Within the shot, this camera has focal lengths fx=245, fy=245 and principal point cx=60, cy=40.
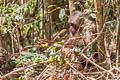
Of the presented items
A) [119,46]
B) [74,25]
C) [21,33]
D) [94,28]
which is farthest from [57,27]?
[119,46]

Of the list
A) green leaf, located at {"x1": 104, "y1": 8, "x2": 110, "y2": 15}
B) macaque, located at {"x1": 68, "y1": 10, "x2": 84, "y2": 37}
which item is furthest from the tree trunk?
macaque, located at {"x1": 68, "y1": 10, "x2": 84, "y2": 37}

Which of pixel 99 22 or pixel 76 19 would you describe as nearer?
pixel 99 22

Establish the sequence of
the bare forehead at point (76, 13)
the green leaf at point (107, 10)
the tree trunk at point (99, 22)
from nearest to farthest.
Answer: the tree trunk at point (99, 22)
the green leaf at point (107, 10)
the bare forehead at point (76, 13)

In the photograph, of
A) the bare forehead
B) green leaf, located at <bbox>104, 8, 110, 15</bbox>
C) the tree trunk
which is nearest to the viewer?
the tree trunk

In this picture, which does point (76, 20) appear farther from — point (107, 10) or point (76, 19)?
point (107, 10)

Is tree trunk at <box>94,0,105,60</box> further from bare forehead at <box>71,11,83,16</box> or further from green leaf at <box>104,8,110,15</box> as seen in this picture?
bare forehead at <box>71,11,83,16</box>

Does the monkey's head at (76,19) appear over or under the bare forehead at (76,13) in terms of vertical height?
under

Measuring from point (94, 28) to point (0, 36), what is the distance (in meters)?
1.07

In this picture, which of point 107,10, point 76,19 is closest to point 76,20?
point 76,19

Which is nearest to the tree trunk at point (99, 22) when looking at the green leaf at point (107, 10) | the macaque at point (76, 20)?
the green leaf at point (107, 10)

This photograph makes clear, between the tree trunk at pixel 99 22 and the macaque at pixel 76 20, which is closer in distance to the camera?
the tree trunk at pixel 99 22

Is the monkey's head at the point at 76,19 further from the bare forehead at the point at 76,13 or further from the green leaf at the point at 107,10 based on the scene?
the green leaf at the point at 107,10

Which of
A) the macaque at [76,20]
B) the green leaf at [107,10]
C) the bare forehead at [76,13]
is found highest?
the green leaf at [107,10]

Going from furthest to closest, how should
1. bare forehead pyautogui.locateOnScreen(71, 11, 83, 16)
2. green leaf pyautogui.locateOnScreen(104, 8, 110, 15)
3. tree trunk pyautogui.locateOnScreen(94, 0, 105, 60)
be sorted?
bare forehead pyautogui.locateOnScreen(71, 11, 83, 16)
green leaf pyautogui.locateOnScreen(104, 8, 110, 15)
tree trunk pyautogui.locateOnScreen(94, 0, 105, 60)
